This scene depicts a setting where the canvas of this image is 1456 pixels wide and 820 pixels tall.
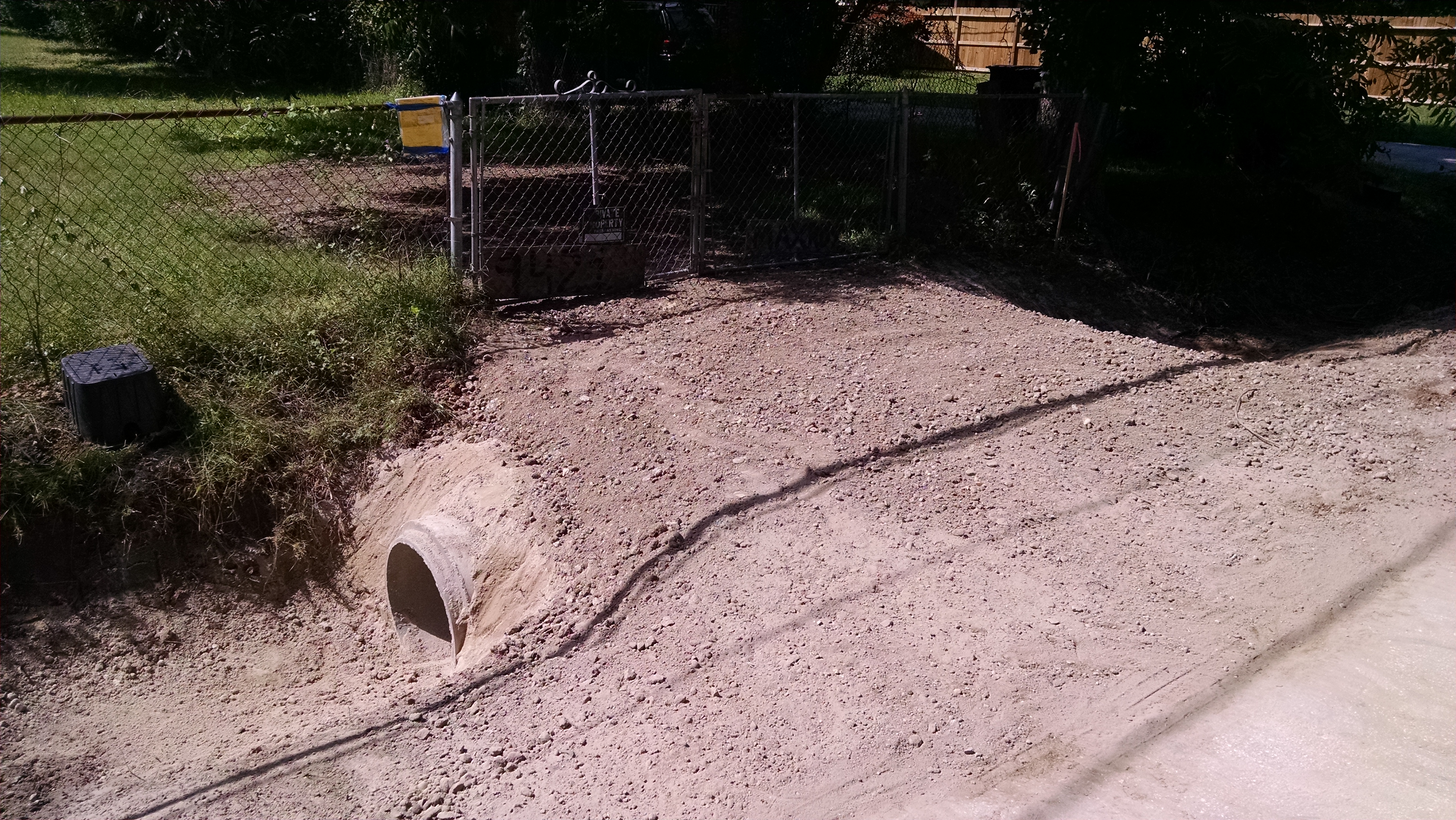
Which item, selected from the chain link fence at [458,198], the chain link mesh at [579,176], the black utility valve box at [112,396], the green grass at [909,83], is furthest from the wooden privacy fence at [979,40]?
the black utility valve box at [112,396]

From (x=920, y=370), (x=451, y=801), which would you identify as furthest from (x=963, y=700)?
(x=920, y=370)

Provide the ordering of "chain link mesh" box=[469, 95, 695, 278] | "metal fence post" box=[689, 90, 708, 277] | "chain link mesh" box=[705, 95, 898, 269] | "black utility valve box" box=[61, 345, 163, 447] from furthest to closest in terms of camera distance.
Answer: "chain link mesh" box=[705, 95, 898, 269], "metal fence post" box=[689, 90, 708, 277], "chain link mesh" box=[469, 95, 695, 278], "black utility valve box" box=[61, 345, 163, 447]

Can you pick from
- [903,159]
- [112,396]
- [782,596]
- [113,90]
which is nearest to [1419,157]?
[903,159]

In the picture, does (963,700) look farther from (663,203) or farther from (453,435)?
(663,203)

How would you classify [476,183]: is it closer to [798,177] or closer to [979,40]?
[798,177]

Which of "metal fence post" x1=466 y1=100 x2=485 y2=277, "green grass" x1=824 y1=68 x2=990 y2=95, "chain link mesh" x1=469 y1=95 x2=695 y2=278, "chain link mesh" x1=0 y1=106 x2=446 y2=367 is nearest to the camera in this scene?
"chain link mesh" x1=0 y1=106 x2=446 y2=367

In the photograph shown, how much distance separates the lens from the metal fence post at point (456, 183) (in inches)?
260

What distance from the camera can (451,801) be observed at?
3740 millimetres

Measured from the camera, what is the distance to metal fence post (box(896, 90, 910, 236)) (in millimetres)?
8523

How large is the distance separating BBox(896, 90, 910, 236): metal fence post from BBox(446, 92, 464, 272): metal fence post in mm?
3416

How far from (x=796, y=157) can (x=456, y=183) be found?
2.63 meters

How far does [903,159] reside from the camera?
28.3 feet

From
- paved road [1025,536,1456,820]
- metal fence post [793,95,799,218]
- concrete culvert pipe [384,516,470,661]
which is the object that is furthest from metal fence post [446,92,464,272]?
paved road [1025,536,1456,820]

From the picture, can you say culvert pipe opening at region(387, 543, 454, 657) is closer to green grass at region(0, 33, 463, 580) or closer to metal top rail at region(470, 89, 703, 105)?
green grass at region(0, 33, 463, 580)
